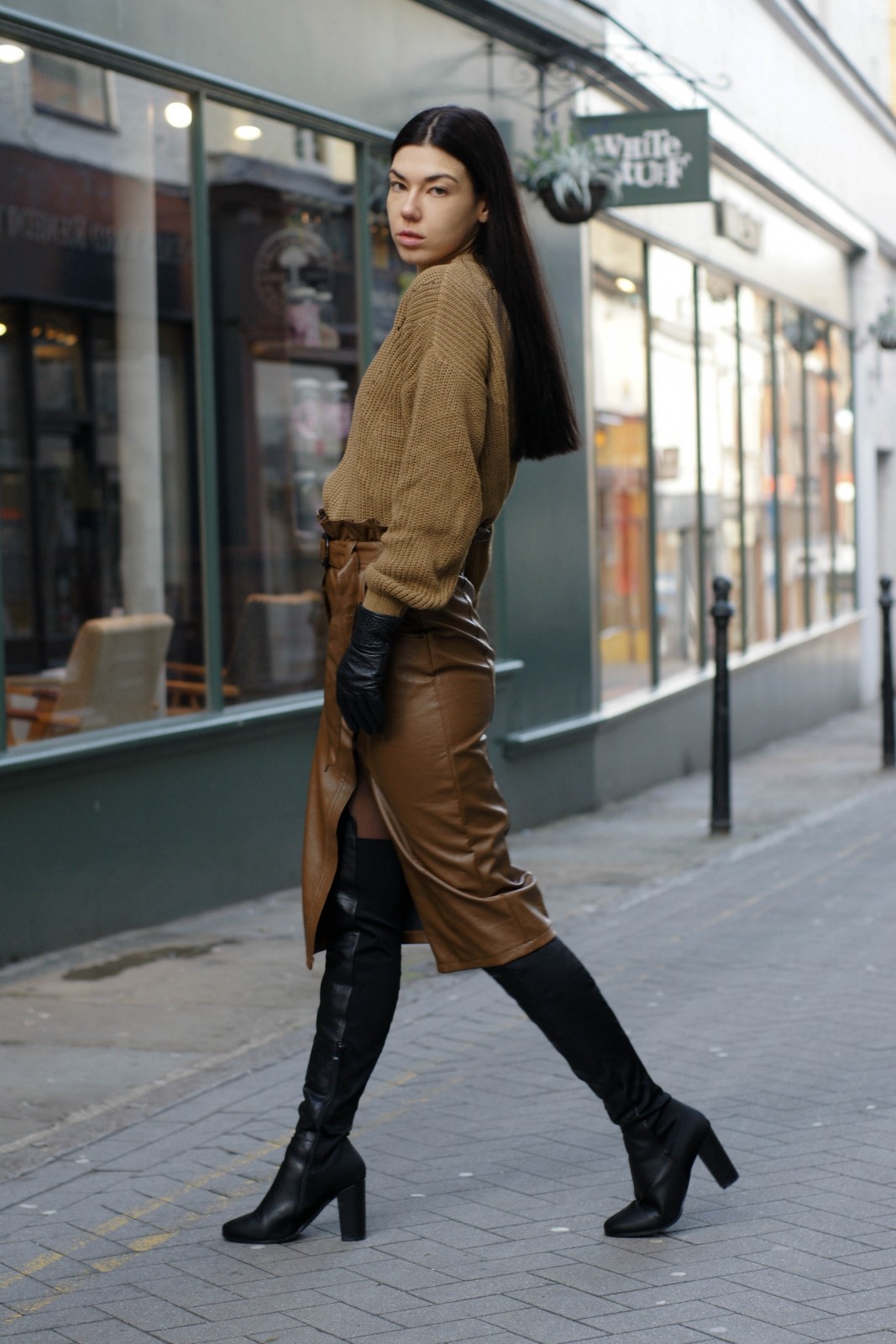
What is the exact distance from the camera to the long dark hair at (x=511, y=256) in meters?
3.56

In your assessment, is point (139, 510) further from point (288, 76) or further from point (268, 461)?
point (288, 76)

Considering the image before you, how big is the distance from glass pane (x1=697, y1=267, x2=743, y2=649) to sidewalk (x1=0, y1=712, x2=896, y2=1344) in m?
6.65

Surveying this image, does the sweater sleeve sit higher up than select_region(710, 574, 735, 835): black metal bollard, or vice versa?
the sweater sleeve

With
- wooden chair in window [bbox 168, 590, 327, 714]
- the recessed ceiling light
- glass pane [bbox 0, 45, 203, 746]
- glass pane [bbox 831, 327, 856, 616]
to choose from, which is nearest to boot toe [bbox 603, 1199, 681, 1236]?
glass pane [bbox 0, 45, 203, 746]

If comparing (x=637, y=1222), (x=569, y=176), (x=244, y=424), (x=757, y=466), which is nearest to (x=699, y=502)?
(x=757, y=466)

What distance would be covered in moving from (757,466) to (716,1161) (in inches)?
496

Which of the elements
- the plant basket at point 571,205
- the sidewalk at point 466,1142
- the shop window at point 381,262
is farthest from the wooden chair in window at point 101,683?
the plant basket at point 571,205

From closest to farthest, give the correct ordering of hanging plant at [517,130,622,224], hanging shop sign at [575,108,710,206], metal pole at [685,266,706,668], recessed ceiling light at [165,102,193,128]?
1. recessed ceiling light at [165,102,193,128]
2. hanging plant at [517,130,622,224]
3. hanging shop sign at [575,108,710,206]
4. metal pole at [685,266,706,668]

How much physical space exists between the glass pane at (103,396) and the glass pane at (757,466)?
7.78 meters

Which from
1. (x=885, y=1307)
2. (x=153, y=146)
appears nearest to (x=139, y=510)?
(x=153, y=146)

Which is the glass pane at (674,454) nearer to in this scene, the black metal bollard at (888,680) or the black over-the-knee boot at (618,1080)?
the black metal bollard at (888,680)

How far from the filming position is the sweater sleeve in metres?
3.40

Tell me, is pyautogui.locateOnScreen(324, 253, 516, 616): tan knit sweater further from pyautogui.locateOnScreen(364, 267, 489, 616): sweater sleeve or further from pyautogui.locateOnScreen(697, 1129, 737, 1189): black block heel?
pyautogui.locateOnScreen(697, 1129, 737, 1189): black block heel

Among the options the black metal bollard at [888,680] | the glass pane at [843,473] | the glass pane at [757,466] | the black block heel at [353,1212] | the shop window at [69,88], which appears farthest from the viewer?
Answer: the glass pane at [843,473]
